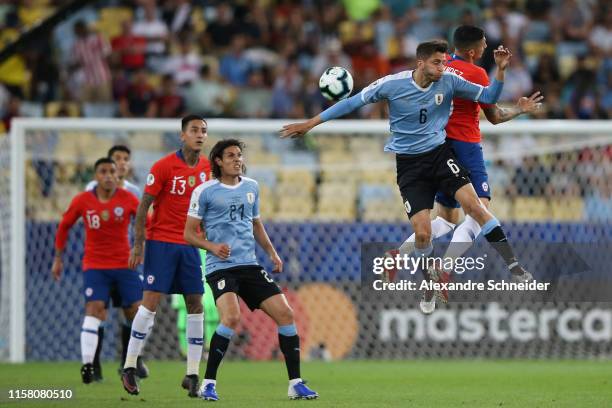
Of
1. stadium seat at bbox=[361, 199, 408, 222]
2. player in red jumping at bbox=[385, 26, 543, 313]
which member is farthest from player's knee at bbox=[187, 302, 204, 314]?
stadium seat at bbox=[361, 199, 408, 222]

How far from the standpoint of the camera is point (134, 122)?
49.5 feet

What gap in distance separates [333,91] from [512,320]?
6287mm

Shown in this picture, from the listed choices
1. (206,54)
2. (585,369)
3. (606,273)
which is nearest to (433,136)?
(585,369)

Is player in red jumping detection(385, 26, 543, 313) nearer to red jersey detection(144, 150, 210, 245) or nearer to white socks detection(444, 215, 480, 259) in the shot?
white socks detection(444, 215, 480, 259)

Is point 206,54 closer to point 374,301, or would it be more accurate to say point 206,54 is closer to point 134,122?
point 134,122

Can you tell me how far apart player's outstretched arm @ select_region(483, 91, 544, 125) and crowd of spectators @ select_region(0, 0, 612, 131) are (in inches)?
324

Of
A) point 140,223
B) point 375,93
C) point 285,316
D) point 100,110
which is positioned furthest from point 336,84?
point 100,110

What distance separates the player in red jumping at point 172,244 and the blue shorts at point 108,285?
138 centimetres

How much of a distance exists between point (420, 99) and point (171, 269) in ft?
8.23

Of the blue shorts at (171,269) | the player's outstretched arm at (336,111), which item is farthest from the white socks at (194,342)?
the player's outstretched arm at (336,111)

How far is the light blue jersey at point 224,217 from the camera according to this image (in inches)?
377

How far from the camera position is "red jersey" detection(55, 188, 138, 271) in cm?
1199

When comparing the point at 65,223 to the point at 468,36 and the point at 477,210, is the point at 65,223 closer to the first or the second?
the point at 477,210

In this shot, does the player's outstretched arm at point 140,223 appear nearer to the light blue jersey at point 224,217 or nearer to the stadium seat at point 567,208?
the light blue jersey at point 224,217
